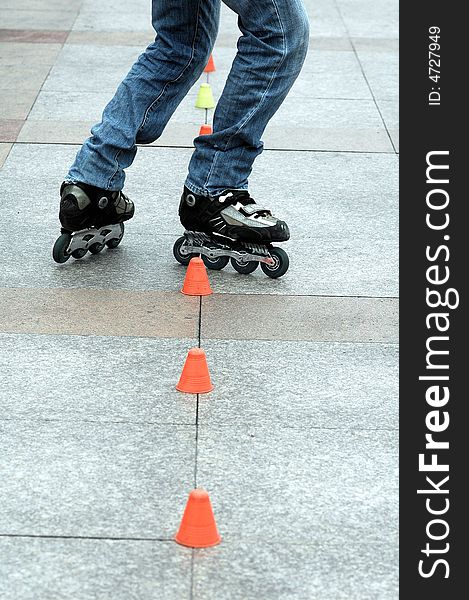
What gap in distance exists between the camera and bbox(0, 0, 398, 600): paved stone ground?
3125mm

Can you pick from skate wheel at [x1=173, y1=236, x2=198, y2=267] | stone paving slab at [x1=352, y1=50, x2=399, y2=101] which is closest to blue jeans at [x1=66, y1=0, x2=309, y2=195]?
skate wheel at [x1=173, y1=236, x2=198, y2=267]

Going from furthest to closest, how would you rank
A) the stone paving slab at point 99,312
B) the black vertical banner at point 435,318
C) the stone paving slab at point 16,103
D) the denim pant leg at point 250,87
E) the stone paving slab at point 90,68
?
the stone paving slab at point 90,68 < the stone paving slab at point 16,103 < the denim pant leg at point 250,87 < the stone paving slab at point 99,312 < the black vertical banner at point 435,318

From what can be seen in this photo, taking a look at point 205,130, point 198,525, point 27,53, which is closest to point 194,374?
point 198,525

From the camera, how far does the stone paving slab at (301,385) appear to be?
3.96 metres

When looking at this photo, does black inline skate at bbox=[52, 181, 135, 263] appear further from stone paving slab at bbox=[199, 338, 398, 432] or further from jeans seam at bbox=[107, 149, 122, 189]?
stone paving slab at bbox=[199, 338, 398, 432]

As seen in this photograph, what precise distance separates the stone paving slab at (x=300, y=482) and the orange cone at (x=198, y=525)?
0.07 metres

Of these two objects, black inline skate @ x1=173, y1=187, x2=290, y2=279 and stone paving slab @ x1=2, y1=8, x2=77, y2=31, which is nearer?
black inline skate @ x1=173, y1=187, x2=290, y2=279

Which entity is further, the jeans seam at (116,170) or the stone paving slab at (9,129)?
the stone paving slab at (9,129)

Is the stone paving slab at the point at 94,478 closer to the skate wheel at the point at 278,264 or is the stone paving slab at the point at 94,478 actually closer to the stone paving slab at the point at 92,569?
the stone paving slab at the point at 92,569

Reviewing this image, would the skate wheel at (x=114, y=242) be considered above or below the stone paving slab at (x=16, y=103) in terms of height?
above

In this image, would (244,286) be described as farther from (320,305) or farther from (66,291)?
(66,291)

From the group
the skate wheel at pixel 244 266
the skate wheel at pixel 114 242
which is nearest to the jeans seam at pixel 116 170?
the skate wheel at pixel 114 242

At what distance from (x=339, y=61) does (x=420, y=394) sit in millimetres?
Answer: 5963

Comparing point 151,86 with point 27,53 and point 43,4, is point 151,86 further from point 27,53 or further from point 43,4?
point 43,4
